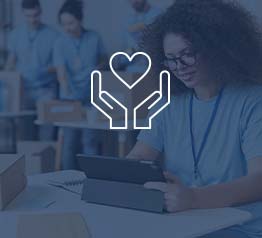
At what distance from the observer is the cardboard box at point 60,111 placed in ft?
15.8

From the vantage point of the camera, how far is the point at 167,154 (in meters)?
2.12

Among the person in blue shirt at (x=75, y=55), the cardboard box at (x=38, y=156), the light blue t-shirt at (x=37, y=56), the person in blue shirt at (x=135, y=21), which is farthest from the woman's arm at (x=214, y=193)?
the light blue t-shirt at (x=37, y=56)

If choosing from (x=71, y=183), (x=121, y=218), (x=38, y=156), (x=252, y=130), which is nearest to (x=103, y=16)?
(x=38, y=156)

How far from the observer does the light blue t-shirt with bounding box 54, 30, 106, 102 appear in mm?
5488

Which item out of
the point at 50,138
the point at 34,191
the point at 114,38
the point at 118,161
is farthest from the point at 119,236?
the point at 114,38

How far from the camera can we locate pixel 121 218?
5.45ft

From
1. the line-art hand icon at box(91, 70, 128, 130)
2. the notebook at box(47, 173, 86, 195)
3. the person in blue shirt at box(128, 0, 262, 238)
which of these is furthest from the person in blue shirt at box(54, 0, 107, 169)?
the person in blue shirt at box(128, 0, 262, 238)

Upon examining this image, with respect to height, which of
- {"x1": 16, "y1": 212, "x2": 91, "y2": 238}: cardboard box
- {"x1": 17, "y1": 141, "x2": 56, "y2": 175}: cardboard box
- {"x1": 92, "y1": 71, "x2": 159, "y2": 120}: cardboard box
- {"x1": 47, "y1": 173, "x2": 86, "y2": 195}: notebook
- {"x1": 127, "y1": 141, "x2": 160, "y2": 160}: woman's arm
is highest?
{"x1": 92, "y1": 71, "x2": 159, "y2": 120}: cardboard box

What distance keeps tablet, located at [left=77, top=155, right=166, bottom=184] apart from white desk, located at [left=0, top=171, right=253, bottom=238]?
9 centimetres

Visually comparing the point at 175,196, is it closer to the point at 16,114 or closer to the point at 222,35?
the point at 222,35

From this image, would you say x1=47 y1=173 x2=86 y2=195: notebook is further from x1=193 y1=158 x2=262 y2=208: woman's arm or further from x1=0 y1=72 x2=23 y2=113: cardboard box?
x1=0 y1=72 x2=23 y2=113: cardboard box

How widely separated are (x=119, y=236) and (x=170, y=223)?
0.18 m

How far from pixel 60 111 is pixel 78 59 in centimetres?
84

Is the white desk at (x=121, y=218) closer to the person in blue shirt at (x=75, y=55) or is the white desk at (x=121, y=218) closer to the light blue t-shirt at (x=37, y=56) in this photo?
the person in blue shirt at (x=75, y=55)
